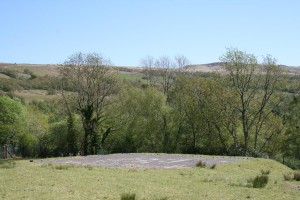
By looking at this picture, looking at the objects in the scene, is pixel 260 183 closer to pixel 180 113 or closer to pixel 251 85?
pixel 251 85

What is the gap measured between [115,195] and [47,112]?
91964 mm

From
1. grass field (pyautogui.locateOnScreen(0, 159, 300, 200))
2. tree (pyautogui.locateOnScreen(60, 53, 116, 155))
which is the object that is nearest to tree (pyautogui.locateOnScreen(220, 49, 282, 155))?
tree (pyautogui.locateOnScreen(60, 53, 116, 155))

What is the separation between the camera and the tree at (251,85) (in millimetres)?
59344

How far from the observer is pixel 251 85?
198 ft

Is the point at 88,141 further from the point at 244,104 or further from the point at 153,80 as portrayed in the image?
the point at 153,80

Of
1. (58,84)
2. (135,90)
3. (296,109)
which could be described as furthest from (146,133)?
(296,109)

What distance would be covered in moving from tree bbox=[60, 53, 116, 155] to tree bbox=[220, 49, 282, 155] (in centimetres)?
1887

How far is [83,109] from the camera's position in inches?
2377

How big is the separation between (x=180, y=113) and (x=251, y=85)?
1524 centimetres

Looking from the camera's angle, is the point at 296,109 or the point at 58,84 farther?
the point at 296,109

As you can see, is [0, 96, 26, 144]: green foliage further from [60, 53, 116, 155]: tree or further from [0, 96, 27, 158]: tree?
[60, 53, 116, 155]: tree

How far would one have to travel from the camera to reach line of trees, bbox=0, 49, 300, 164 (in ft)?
199

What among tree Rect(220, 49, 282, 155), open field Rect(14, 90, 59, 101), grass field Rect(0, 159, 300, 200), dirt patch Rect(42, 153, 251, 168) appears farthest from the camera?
open field Rect(14, 90, 59, 101)

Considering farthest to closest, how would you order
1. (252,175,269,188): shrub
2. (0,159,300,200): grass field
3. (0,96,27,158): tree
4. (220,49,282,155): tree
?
1. (0,96,27,158): tree
2. (220,49,282,155): tree
3. (252,175,269,188): shrub
4. (0,159,300,200): grass field
